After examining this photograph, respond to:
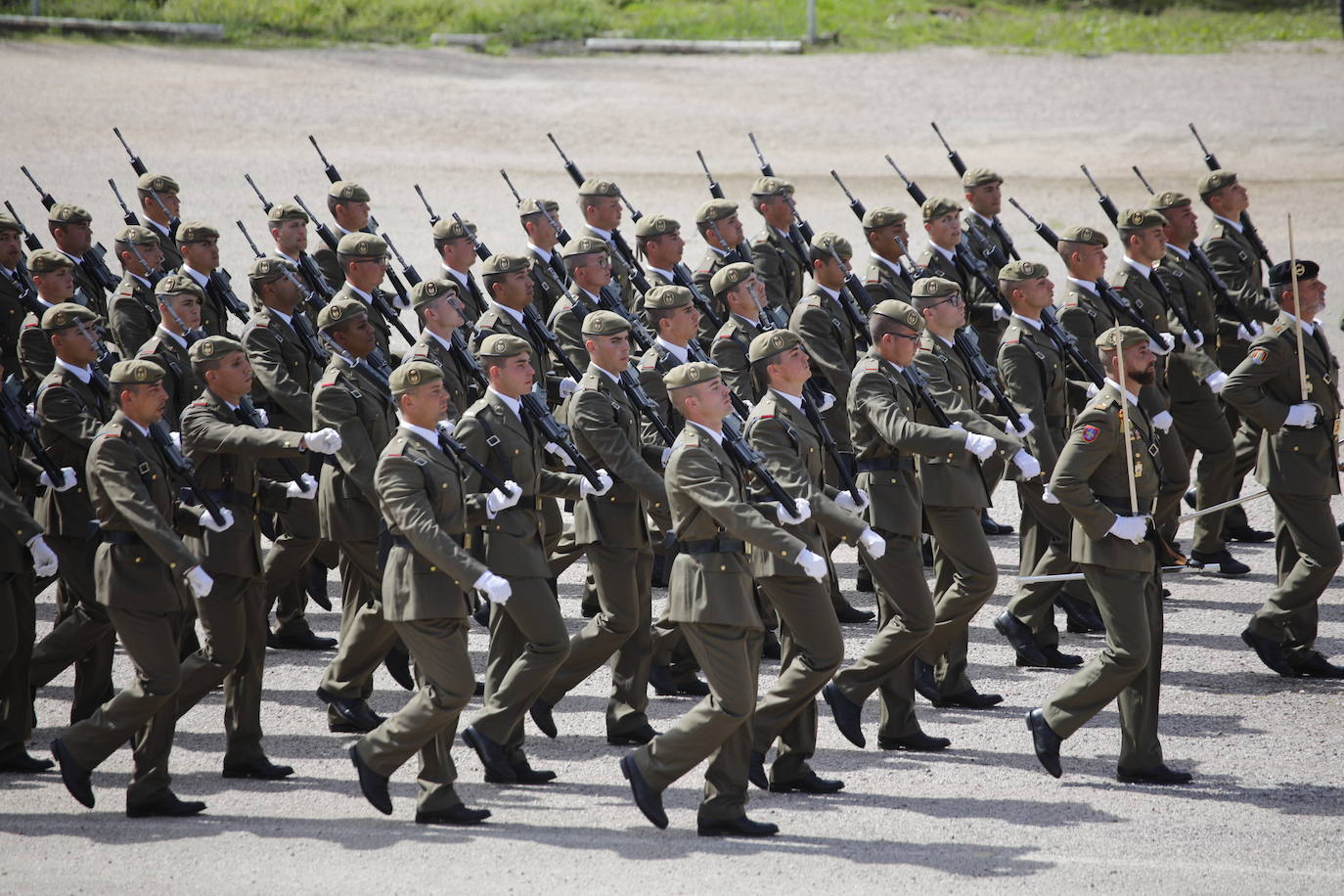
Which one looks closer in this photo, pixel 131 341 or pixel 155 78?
Answer: pixel 131 341

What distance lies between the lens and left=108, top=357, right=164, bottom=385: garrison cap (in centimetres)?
694

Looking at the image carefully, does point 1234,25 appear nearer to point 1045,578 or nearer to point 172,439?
point 1045,578

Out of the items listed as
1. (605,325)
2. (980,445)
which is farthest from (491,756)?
(980,445)

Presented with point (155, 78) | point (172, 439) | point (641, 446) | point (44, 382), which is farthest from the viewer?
point (155, 78)

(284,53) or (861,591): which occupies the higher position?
(284,53)

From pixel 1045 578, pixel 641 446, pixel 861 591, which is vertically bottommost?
pixel 861 591

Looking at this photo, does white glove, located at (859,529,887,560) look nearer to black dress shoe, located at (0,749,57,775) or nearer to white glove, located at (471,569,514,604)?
white glove, located at (471,569,514,604)

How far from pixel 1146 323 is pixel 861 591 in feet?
7.32

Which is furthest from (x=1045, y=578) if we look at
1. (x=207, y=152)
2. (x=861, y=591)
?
(x=207, y=152)

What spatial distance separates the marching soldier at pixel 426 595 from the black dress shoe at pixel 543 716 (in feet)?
2.82

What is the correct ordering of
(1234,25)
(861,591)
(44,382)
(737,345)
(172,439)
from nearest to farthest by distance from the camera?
(172,439), (44,382), (737,345), (861,591), (1234,25)

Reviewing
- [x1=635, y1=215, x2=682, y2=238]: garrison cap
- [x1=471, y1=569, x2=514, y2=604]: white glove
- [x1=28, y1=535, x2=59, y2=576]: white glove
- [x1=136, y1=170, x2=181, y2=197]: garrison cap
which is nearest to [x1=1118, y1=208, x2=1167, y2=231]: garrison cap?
[x1=635, y1=215, x2=682, y2=238]: garrison cap

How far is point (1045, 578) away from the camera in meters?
8.56

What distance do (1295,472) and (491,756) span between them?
4074 millimetres
